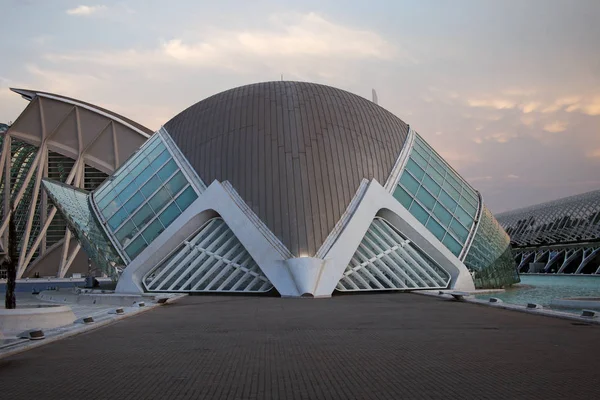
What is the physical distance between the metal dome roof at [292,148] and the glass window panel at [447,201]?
3.05 meters

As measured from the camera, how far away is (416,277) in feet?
84.5

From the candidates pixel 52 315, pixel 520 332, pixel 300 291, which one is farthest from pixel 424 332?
pixel 300 291

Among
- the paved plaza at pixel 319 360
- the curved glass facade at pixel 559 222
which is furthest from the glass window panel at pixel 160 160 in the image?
the curved glass facade at pixel 559 222

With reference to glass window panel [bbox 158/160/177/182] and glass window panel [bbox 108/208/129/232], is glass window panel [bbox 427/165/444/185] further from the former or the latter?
glass window panel [bbox 108/208/129/232]

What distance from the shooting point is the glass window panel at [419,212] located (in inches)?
1108

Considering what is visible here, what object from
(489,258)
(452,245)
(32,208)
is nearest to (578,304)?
(452,245)

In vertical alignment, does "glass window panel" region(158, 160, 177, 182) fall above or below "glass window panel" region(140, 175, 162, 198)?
above

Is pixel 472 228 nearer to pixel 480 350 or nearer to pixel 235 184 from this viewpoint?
pixel 235 184

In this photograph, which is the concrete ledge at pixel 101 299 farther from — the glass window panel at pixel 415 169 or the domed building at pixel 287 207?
the glass window panel at pixel 415 169

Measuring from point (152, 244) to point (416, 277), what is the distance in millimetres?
11043

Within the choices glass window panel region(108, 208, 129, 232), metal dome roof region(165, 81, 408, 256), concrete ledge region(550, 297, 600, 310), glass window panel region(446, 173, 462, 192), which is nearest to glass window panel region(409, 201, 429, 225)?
metal dome roof region(165, 81, 408, 256)

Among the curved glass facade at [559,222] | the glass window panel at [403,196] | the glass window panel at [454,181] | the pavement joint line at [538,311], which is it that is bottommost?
the pavement joint line at [538,311]

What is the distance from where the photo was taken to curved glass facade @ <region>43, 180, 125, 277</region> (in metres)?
29.0

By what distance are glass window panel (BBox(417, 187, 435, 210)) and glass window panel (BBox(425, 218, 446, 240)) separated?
823 millimetres
